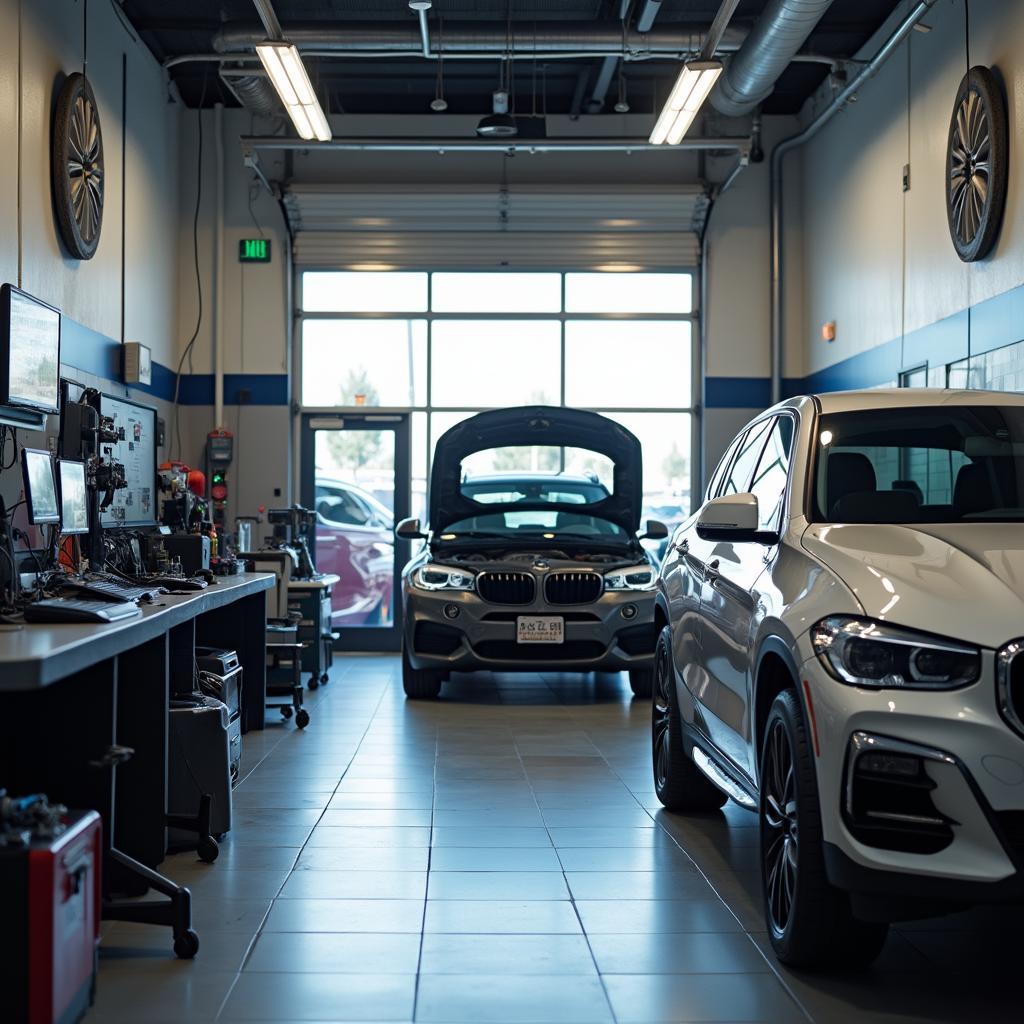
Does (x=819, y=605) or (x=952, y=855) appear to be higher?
(x=819, y=605)

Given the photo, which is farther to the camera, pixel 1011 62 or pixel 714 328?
pixel 714 328

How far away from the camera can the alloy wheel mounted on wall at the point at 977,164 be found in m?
8.06

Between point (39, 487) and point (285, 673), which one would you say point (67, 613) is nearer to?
point (39, 487)

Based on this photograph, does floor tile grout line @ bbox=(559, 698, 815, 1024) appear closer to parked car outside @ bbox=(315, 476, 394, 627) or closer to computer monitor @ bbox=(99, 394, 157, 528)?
computer monitor @ bbox=(99, 394, 157, 528)

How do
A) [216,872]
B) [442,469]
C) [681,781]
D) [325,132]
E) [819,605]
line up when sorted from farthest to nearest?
[325,132] → [442,469] → [681,781] → [216,872] → [819,605]

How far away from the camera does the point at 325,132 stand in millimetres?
10570

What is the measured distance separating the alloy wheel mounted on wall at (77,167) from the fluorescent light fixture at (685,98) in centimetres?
409

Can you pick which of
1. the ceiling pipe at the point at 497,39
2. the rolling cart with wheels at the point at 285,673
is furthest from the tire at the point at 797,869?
the ceiling pipe at the point at 497,39

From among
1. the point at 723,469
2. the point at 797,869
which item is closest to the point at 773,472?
the point at 723,469

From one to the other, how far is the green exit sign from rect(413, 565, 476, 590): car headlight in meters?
5.30

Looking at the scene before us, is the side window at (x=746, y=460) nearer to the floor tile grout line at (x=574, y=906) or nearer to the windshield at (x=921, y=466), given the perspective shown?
the windshield at (x=921, y=466)

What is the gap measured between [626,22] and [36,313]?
5.04 m

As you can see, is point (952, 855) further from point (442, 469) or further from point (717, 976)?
point (442, 469)

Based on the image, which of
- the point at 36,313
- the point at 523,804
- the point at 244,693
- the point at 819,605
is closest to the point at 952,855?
the point at 819,605
